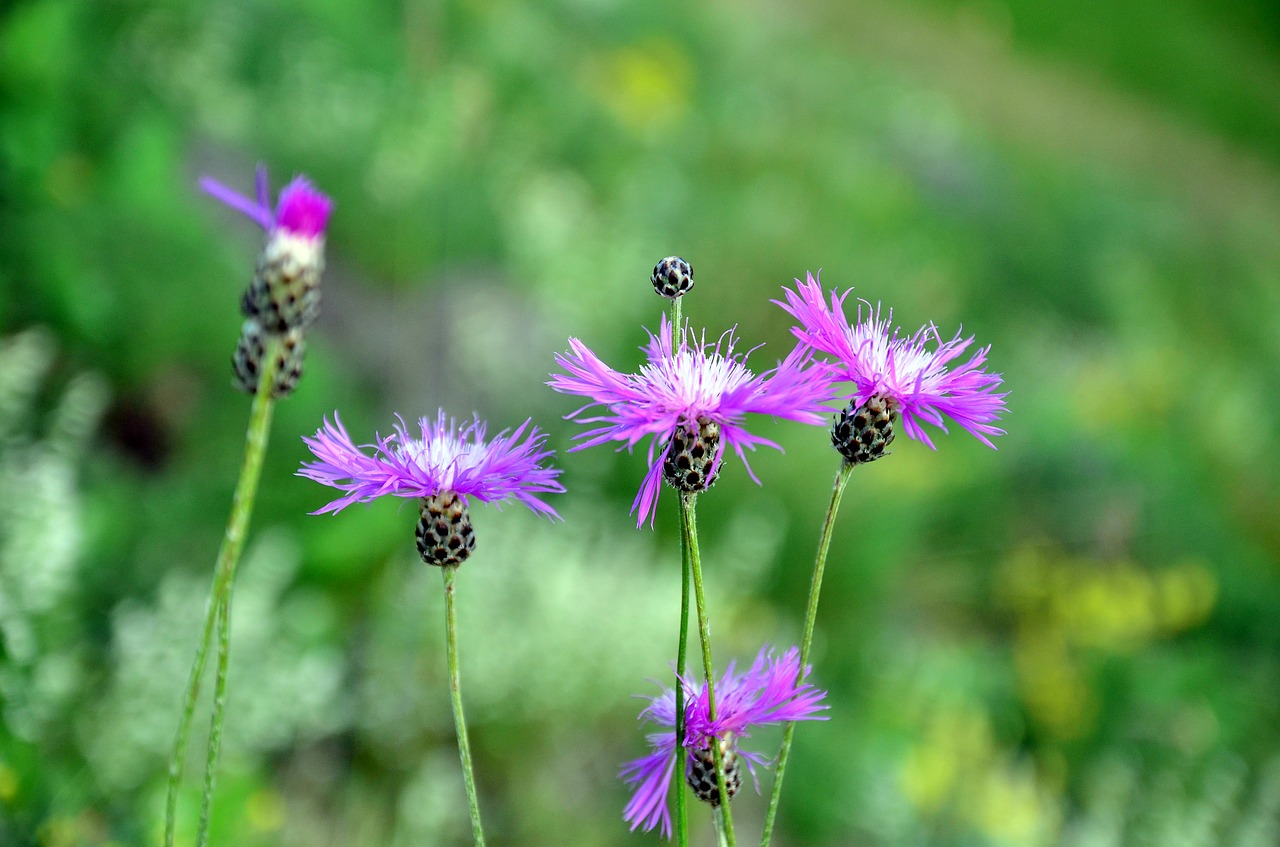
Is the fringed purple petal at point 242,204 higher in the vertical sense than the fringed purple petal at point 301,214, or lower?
higher

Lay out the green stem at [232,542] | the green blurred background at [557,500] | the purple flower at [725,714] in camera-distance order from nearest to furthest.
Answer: the green stem at [232,542] → the purple flower at [725,714] → the green blurred background at [557,500]

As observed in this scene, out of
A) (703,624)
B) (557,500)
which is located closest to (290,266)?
(703,624)

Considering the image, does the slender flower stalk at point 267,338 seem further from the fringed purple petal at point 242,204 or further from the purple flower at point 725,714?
the purple flower at point 725,714

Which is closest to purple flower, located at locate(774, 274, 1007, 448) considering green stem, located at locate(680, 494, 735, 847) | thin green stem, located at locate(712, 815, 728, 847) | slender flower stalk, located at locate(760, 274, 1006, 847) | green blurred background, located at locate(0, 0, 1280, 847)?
slender flower stalk, located at locate(760, 274, 1006, 847)

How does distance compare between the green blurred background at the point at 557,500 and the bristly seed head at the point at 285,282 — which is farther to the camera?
the green blurred background at the point at 557,500

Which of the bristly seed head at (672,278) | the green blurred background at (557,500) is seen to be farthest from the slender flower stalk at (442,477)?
the green blurred background at (557,500)

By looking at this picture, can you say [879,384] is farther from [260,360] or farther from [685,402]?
[260,360]

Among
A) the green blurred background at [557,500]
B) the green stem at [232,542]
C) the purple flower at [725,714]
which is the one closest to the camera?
the green stem at [232,542]
